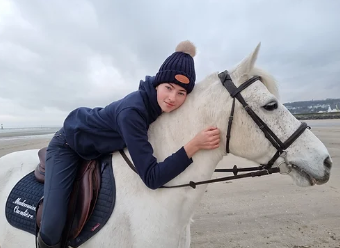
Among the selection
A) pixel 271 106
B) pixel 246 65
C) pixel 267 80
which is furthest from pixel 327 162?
pixel 246 65

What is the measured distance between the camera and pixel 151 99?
78.2 inches

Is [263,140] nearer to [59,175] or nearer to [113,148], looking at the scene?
[113,148]

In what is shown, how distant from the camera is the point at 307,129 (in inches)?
71.4

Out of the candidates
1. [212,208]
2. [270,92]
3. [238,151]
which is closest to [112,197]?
[238,151]

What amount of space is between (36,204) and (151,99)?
4.54 ft

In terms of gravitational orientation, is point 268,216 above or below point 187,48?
below

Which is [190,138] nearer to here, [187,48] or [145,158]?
[145,158]

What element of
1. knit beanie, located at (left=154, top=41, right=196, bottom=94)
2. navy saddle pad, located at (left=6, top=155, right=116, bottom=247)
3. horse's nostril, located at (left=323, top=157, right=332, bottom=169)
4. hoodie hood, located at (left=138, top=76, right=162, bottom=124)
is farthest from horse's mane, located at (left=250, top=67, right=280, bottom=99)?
navy saddle pad, located at (left=6, top=155, right=116, bottom=247)

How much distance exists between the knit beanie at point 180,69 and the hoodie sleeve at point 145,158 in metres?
0.39

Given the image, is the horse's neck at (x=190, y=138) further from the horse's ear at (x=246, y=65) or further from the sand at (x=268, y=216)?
the sand at (x=268, y=216)

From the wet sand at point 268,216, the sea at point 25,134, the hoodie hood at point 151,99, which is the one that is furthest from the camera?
the sea at point 25,134

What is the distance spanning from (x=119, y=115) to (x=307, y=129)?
140cm

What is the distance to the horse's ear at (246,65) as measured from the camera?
1867mm

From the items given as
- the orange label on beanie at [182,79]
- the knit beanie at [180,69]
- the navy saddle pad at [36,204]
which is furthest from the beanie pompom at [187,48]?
the navy saddle pad at [36,204]
